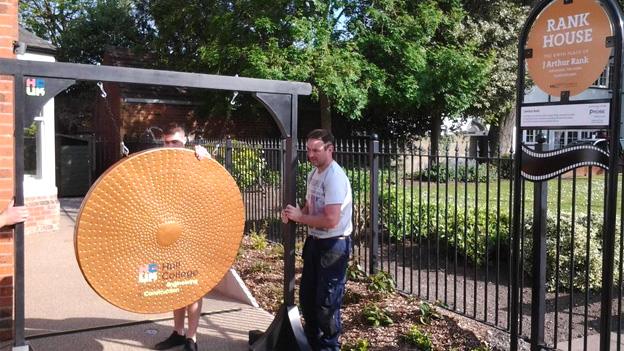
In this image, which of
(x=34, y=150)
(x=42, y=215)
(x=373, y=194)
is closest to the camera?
(x=373, y=194)

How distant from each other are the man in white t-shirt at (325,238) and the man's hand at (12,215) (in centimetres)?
166

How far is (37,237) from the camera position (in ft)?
27.8

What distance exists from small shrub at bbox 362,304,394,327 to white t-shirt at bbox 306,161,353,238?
1140 millimetres

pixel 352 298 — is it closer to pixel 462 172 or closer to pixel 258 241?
pixel 258 241

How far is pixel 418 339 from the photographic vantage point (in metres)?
4.15

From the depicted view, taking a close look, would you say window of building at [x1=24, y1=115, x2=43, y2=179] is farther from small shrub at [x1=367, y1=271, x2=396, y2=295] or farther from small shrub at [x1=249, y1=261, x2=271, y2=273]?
small shrub at [x1=367, y1=271, x2=396, y2=295]

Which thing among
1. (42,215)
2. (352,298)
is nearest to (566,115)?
(352,298)

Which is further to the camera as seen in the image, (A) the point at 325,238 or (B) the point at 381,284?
(B) the point at 381,284

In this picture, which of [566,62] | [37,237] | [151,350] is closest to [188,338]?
[151,350]

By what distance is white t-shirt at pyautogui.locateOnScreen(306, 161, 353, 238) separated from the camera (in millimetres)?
3613

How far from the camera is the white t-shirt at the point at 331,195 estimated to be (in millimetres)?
3613

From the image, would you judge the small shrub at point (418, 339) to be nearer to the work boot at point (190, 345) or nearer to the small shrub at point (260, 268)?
the work boot at point (190, 345)

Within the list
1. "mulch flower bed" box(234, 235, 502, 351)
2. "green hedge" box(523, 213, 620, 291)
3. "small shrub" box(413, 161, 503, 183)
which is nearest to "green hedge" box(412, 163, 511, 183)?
"small shrub" box(413, 161, 503, 183)

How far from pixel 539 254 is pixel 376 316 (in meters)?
1.52
